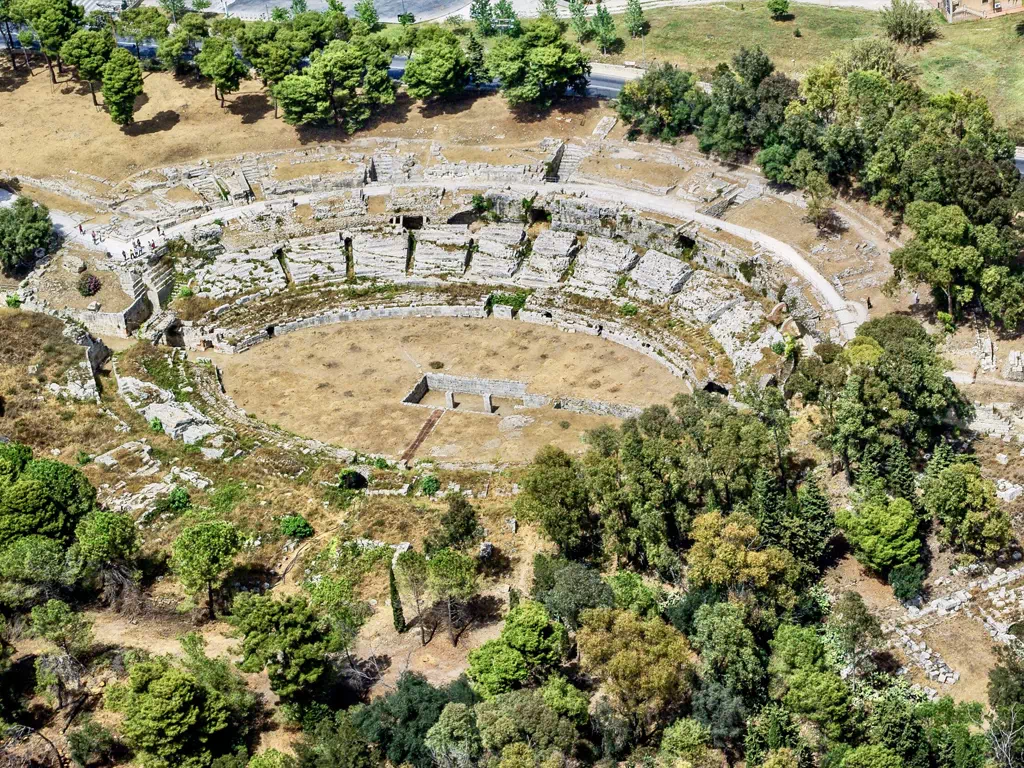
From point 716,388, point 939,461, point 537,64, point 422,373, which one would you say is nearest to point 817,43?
point 537,64

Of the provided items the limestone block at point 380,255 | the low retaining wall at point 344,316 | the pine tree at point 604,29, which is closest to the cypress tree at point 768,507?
the low retaining wall at point 344,316

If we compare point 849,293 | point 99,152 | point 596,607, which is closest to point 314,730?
point 596,607

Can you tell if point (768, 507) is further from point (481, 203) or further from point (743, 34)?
point (743, 34)

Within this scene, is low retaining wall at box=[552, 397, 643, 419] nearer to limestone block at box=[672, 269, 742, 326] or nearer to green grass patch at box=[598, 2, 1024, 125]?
limestone block at box=[672, 269, 742, 326]

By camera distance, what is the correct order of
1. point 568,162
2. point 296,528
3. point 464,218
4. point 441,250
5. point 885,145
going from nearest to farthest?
point 296,528, point 885,145, point 441,250, point 464,218, point 568,162

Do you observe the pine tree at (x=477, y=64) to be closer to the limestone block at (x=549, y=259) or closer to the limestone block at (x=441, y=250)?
the limestone block at (x=441, y=250)

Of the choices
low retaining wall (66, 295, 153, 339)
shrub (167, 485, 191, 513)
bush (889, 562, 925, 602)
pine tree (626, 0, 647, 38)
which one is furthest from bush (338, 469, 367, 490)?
pine tree (626, 0, 647, 38)
